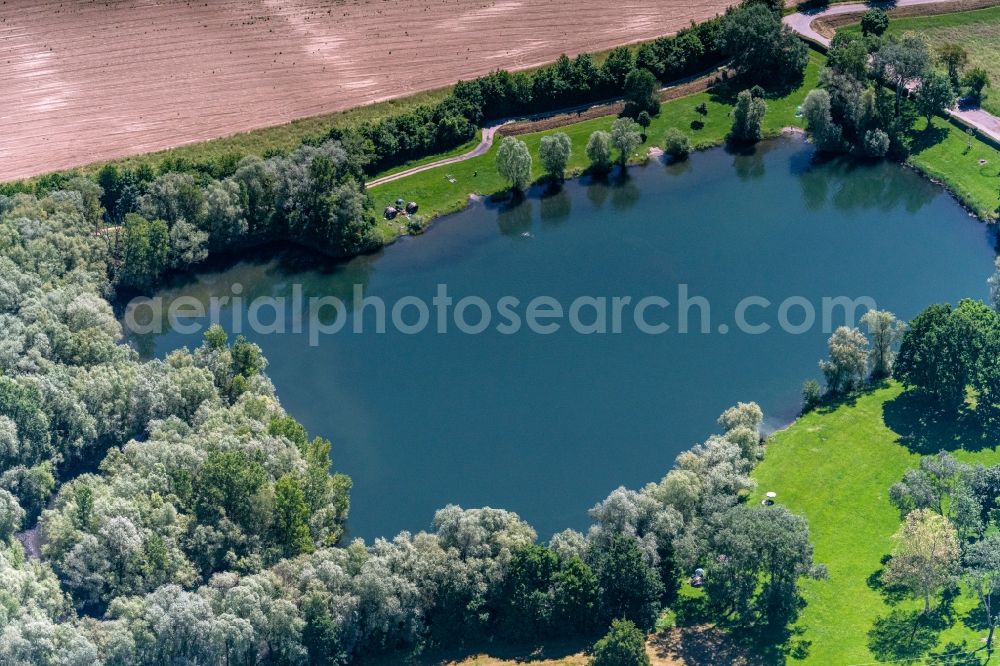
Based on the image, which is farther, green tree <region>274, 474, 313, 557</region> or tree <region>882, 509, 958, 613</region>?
green tree <region>274, 474, 313, 557</region>

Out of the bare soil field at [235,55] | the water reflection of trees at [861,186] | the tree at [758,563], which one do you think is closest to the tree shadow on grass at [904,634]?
the tree at [758,563]

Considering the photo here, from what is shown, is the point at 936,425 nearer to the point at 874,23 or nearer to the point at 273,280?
the point at 874,23

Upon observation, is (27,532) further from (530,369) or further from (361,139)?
(361,139)

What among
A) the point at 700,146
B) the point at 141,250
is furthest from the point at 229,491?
the point at 700,146

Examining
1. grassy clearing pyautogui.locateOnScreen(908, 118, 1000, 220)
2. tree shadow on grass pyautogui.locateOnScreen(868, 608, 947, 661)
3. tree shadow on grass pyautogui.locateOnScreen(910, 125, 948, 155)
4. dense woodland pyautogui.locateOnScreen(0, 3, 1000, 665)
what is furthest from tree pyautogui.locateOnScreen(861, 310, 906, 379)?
tree shadow on grass pyautogui.locateOnScreen(910, 125, 948, 155)

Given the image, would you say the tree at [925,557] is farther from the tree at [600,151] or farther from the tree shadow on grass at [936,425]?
the tree at [600,151]

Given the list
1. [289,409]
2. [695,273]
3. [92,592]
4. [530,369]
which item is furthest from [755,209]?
[92,592]

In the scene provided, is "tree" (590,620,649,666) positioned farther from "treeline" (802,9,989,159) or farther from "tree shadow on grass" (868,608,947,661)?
"treeline" (802,9,989,159)
